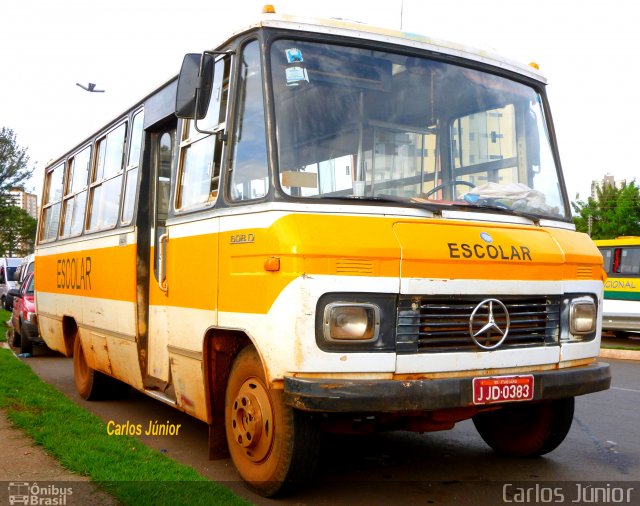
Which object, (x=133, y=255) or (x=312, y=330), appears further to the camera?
(x=133, y=255)

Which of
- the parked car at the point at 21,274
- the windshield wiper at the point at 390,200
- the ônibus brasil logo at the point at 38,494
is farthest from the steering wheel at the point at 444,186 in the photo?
the parked car at the point at 21,274

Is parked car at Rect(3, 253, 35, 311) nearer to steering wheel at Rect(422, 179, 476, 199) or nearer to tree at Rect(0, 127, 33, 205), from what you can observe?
steering wheel at Rect(422, 179, 476, 199)

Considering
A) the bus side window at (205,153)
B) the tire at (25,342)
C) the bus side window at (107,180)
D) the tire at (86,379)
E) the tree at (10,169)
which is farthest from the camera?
the tree at (10,169)

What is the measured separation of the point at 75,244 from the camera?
9.59 metres

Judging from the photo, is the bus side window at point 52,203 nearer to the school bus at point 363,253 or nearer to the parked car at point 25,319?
the parked car at point 25,319

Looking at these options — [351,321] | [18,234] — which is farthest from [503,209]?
[18,234]

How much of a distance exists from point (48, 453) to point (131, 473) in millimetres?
920

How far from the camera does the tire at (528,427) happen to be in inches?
234

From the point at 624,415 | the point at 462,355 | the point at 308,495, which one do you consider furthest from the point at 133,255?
the point at 624,415

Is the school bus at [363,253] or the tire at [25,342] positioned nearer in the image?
the school bus at [363,253]

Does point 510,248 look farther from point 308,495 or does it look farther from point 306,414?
point 308,495

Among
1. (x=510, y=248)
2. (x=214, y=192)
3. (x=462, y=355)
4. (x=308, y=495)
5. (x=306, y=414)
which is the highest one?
(x=214, y=192)

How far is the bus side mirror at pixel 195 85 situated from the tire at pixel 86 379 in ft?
15.0

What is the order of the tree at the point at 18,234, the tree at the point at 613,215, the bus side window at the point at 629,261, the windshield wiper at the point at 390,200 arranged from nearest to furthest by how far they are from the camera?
the windshield wiper at the point at 390,200 → the bus side window at the point at 629,261 → the tree at the point at 613,215 → the tree at the point at 18,234
